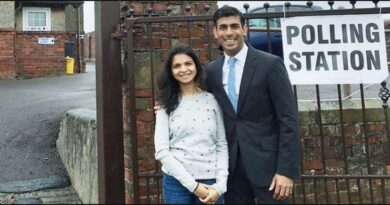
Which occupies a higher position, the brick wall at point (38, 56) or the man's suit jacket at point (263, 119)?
the brick wall at point (38, 56)

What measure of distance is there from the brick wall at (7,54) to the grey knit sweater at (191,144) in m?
11.6

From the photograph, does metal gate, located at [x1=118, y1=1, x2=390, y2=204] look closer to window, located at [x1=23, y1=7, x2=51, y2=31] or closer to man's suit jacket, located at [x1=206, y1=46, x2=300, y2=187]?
man's suit jacket, located at [x1=206, y1=46, x2=300, y2=187]

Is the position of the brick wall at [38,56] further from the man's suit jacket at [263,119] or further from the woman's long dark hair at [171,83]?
the man's suit jacket at [263,119]

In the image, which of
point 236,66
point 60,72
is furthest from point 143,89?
point 60,72

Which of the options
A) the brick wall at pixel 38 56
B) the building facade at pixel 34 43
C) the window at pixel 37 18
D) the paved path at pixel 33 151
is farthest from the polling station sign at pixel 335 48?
the window at pixel 37 18

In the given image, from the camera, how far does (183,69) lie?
2.14 meters

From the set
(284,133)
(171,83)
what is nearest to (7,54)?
(171,83)

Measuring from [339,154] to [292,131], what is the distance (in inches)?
64.9

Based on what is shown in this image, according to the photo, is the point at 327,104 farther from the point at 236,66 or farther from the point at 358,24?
the point at 236,66

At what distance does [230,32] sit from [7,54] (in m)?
12.2

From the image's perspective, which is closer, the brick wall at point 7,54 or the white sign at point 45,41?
the brick wall at point 7,54

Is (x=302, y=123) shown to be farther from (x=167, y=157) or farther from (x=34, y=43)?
(x=34, y=43)

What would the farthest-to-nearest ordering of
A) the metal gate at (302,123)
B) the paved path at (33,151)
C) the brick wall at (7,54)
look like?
the brick wall at (7,54)
the paved path at (33,151)
the metal gate at (302,123)

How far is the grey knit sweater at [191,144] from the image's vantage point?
6.71 feet
